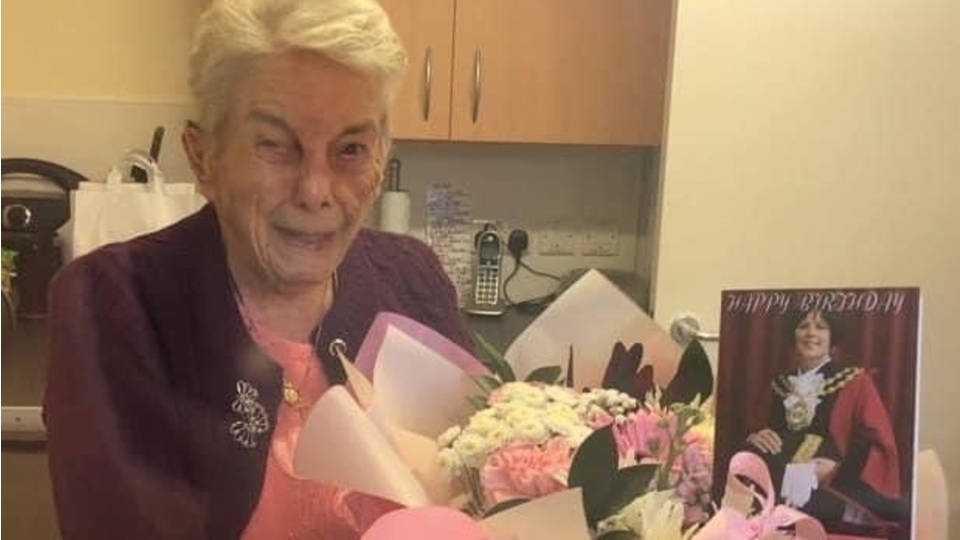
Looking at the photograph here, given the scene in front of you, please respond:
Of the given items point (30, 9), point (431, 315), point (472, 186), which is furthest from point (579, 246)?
point (431, 315)

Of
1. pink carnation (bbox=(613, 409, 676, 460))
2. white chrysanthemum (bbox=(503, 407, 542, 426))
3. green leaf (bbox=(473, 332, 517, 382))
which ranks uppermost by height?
green leaf (bbox=(473, 332, 517, 382))

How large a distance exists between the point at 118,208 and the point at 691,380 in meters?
1.37

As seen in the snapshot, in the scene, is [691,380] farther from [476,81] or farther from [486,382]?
[476,81]

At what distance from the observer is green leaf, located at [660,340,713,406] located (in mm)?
806

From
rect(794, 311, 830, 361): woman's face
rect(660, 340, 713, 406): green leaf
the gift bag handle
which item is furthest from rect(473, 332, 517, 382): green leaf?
the gift bag handle

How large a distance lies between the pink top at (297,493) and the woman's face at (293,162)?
0.06m

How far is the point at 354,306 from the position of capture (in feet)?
3.27

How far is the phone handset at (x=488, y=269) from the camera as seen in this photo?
7.60 ft

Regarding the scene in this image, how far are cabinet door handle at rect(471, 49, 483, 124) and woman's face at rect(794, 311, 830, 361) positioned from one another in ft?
5.38

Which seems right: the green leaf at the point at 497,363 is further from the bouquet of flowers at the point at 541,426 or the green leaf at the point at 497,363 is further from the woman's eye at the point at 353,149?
the woman's eye at the point at 353,149

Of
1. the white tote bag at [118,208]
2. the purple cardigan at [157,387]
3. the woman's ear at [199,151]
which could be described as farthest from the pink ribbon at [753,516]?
the white tote bag at [118,208]

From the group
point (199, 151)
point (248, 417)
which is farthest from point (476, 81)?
point (248, 417)

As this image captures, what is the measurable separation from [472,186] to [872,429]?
6.09ft

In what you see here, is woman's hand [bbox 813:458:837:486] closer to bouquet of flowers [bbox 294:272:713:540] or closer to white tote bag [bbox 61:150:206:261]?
bouquet of flowers [bbox 294:272:713:540]
